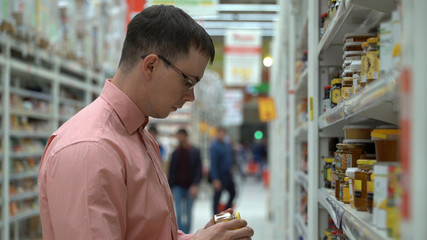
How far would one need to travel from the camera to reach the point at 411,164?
32.2 inches

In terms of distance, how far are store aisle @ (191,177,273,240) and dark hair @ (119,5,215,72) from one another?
21.4ft

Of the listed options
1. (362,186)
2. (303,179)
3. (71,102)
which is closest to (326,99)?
(362,186)

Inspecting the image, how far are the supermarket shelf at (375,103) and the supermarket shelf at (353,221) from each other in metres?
0.29

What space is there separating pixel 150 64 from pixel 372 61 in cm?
72

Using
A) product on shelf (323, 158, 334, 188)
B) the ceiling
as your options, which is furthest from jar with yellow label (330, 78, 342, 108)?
the ceiling

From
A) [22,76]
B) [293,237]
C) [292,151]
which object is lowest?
[293,237]

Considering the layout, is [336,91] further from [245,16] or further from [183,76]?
[245,16]

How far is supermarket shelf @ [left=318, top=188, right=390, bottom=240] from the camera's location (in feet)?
3.75

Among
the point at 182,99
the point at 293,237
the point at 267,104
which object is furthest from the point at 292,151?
the point at 267,104

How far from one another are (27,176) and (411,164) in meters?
5.37

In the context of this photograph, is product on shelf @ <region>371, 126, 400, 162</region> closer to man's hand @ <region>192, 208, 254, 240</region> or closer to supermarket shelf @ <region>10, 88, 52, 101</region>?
man's hand @ <region>192, 208, 254, 240</region>

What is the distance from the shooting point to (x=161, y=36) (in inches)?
65.0

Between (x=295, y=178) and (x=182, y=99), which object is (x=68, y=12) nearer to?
(x=295, y=178)

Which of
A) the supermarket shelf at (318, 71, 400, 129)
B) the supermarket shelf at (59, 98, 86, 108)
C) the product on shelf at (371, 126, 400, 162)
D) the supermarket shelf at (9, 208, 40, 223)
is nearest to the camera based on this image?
the supermarket shelf at (318, 71, 400, 129)
